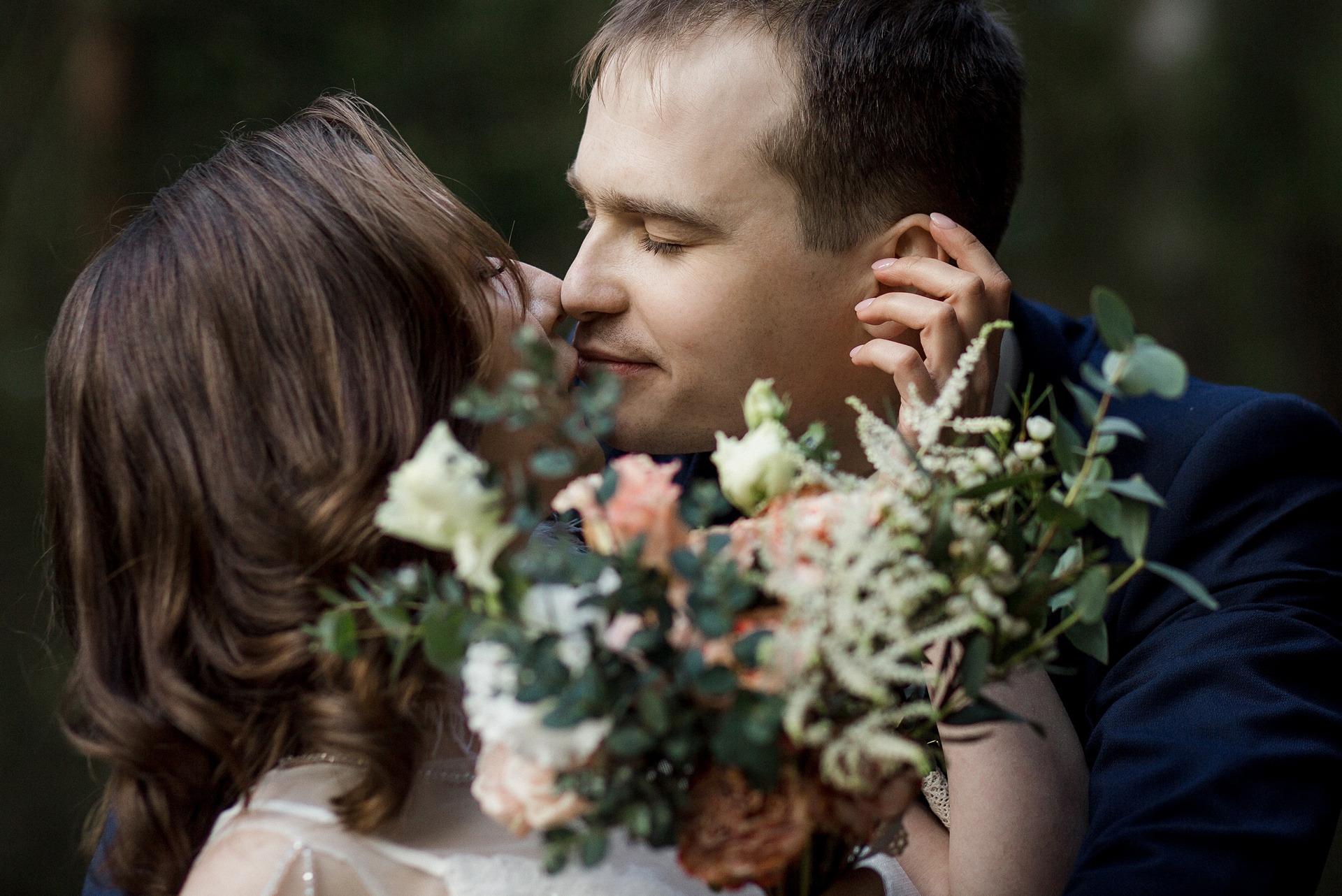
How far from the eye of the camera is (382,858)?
6.95 feet

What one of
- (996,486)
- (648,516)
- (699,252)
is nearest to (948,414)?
(996,486)

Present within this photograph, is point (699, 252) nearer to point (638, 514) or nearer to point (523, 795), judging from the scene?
point (638, 514)

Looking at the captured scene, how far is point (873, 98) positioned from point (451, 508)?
2.09 meters

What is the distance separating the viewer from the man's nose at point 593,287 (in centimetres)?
296

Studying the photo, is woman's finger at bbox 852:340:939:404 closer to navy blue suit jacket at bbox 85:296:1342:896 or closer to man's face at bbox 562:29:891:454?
man's face at bbox 562:29:891:454

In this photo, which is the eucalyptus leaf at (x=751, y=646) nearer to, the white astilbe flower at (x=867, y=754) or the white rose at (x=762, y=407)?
the white astilbe flower at (x=867, y=754)

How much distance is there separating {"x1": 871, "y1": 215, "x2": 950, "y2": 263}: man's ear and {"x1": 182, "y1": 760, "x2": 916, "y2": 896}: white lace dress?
1659 mm

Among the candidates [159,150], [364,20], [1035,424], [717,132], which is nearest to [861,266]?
[717,132]

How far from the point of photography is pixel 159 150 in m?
6.68

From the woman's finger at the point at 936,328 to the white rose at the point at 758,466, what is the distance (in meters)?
1.10

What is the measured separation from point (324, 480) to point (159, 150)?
17.3 ft

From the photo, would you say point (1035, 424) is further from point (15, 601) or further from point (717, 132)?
point (15, 601)

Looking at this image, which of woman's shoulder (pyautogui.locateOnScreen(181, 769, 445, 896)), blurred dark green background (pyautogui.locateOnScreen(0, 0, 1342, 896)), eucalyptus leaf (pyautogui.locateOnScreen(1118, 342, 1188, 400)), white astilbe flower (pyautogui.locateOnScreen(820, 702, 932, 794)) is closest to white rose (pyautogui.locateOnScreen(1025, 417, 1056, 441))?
eucalyptus leaf (pyautogui.locateOnScreen(1118, 342, 1188, 400))

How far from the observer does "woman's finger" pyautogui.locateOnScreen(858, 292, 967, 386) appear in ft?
9.11
